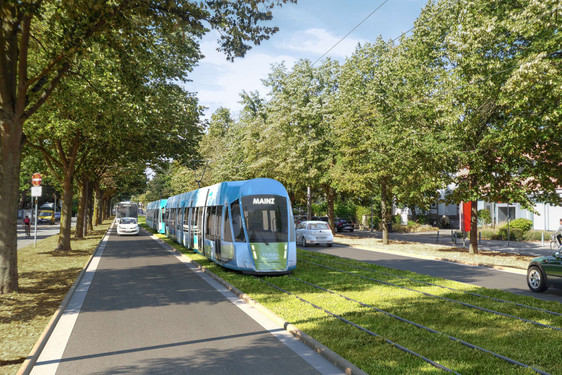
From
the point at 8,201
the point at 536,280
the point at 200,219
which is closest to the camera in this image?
the point at 8,201

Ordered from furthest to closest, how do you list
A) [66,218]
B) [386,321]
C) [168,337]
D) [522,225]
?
1. [522,225]
2. [66,218]
3. [386,321]
4. [168,337]

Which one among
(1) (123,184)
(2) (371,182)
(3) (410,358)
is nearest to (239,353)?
(3) (410,358)

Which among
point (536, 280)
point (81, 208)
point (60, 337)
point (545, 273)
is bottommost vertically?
point (60, 337)

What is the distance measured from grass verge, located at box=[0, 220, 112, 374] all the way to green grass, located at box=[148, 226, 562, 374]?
14.2 ft

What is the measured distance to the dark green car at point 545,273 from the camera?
11484 millimetres

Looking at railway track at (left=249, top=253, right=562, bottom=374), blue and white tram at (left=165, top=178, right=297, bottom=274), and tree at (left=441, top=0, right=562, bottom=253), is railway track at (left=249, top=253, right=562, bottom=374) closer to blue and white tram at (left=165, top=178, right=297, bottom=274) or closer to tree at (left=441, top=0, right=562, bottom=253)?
blue and white tram at (left=165, top=178, right=297, bottom=274)

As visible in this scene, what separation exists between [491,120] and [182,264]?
1580 cm

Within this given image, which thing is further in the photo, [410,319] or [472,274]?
[472,274]

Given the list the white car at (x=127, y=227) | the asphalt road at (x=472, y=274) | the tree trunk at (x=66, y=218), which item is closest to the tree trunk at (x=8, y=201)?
the tree trunk at (x=66, y=218)

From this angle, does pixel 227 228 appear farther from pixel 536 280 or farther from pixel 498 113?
pixel 498 113

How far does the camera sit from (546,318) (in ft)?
27.7

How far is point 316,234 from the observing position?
26.6 meters

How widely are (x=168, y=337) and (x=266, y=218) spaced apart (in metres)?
7.05

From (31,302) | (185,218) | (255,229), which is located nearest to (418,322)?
(255,229)
